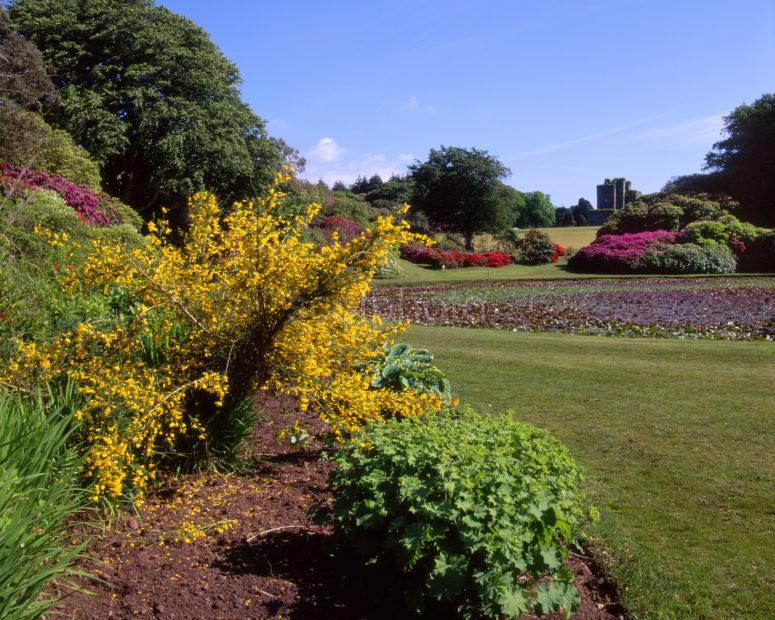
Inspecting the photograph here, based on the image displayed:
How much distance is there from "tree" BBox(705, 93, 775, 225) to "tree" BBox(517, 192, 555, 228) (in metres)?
54.6

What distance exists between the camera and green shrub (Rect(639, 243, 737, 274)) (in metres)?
33.4

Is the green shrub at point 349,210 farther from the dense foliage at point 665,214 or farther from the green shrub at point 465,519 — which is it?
the green shrub at point 465,519

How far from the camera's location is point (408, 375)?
593 cm

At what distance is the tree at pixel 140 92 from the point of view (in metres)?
25.9

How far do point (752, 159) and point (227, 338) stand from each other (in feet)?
185

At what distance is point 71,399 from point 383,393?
2.04 meters

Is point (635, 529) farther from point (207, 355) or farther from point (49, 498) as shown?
point (49, 498)

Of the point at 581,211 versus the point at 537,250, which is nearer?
the point at 537,250

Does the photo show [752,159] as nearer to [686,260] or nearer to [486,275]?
[686,260]

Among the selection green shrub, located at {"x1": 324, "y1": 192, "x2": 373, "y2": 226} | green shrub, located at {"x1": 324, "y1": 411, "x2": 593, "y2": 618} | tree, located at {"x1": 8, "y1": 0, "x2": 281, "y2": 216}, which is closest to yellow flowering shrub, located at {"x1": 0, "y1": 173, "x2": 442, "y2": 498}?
green shrub, located at {"x1": 324, "y1": 411, "x2": 593, "y2": 618}

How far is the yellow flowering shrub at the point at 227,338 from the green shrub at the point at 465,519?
96 cm

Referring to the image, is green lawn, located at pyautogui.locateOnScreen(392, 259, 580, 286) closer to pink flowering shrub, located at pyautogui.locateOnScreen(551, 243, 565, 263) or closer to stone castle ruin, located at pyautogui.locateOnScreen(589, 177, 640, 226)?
pink flowering shrub, located at pyautogui.locateOnScreen(551, 243, 565, 263)

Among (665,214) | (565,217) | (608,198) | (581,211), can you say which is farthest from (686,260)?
(581,211)

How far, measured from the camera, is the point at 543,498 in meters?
3.15
